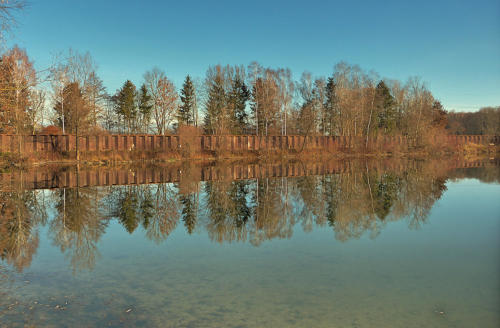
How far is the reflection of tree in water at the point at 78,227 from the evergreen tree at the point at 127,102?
43204mm

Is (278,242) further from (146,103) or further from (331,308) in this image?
(146,103)

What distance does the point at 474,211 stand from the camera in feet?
38.6

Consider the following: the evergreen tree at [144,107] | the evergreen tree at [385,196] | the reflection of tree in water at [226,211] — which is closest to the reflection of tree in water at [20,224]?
the reflection of tree in water at [226,211]

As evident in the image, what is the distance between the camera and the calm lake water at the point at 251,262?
4.67 meters

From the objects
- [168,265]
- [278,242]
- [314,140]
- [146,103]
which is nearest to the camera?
[168,265]

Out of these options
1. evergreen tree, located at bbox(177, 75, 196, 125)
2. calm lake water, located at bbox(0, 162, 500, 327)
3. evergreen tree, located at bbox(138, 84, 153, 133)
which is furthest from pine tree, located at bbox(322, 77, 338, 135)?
calm lake water, located at bbox(0, 162, 500, 327)

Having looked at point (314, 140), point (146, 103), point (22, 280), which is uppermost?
point (146, 103)

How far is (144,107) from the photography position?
56.0 m

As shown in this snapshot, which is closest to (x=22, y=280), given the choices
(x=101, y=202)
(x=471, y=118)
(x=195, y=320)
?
(x=195, y=320)

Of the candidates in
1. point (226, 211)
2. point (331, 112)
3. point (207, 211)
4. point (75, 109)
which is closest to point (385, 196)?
point (226, 211)

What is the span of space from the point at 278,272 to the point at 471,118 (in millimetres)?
115223

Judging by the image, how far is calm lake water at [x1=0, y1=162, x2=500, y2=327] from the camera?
467 cm

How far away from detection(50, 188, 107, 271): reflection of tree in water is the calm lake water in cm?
4

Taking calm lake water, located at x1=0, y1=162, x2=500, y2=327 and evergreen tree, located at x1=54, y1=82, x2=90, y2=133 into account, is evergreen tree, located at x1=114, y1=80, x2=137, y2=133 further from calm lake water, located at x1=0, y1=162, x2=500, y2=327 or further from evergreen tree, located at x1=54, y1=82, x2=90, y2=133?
calm lake water, located at x1=0, y1=162, x2=500, y2=327
